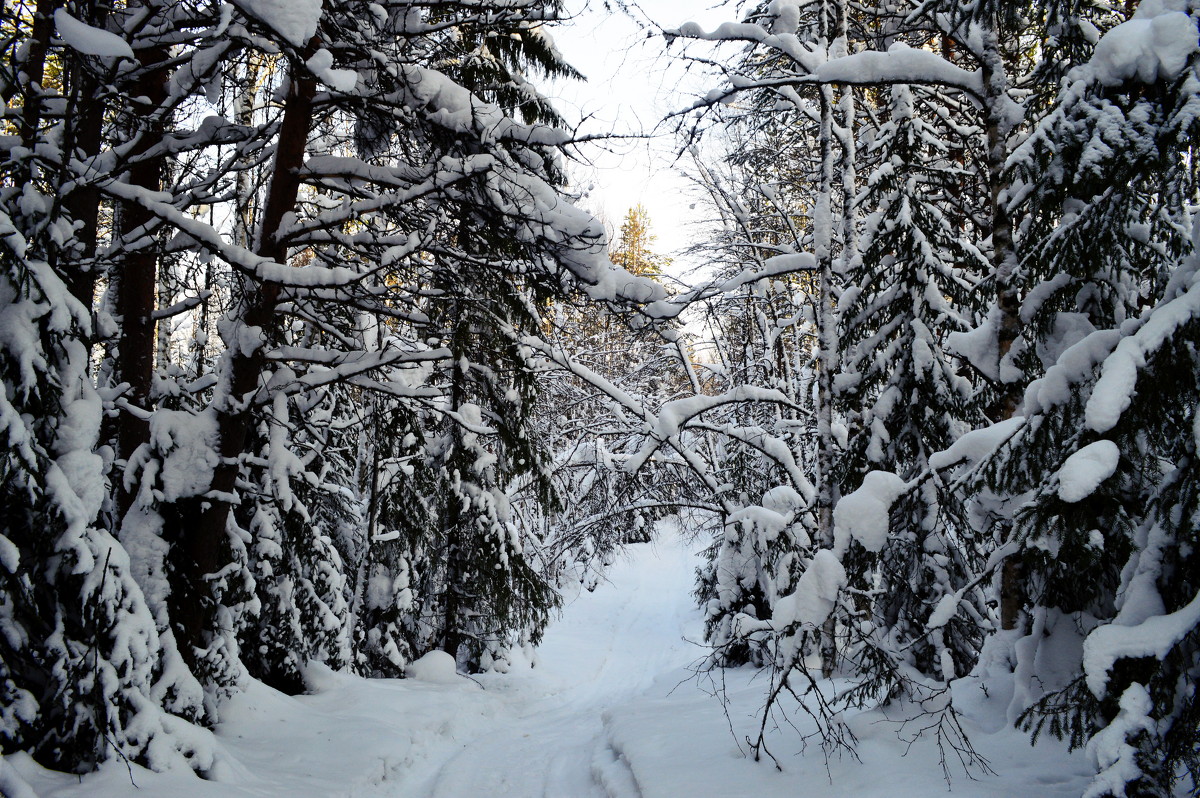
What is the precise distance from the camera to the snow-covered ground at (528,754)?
4.30m

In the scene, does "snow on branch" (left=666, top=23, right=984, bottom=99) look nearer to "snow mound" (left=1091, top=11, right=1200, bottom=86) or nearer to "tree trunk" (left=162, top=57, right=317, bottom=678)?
"snow mound" (left=1091, top=11, right=1200, bottom=86)

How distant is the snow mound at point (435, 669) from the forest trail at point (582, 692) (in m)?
0.98

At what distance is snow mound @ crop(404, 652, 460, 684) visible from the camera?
412 inches

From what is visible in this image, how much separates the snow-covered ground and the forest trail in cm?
4

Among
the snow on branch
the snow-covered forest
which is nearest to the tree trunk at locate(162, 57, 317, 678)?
the snow-covered forest

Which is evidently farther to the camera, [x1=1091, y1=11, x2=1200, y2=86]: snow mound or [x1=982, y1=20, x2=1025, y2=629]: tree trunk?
[x1=982, y1=20, x2=1025, y2=629]: tree trunk

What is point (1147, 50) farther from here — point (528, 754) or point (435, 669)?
point (435, 669)

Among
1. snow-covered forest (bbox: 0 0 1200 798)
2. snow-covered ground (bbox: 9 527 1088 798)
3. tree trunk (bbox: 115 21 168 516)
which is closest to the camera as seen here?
snow-covered forest (bbox: 0 0 1200 798)

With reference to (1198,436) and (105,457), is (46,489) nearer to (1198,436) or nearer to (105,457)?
(105,457)

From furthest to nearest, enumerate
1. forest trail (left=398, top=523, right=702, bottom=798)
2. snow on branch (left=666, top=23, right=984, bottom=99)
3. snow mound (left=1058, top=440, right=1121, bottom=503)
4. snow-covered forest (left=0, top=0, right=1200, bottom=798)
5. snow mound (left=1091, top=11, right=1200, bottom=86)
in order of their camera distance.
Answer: forest trail (left=398, top=523, right=702, bottom=798)
snow on branch (left=666, top=23, right=984, bottom=99)
snow-covered forest (left=0, top=0, right=1200, bottom=798)
snow mound (left=1091, top=11, right=1200, bottom=86)
snow mound (left=1058, top=440, right=1121, bottom=503)

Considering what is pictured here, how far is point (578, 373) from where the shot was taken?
795 centimetres

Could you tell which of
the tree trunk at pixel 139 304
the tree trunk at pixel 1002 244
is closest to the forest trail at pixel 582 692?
the tree trunk at pixel 1002 244

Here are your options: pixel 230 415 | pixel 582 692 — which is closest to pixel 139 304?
pixel 230 415

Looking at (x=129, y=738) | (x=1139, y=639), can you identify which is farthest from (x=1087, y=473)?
(x=129, y=738)
